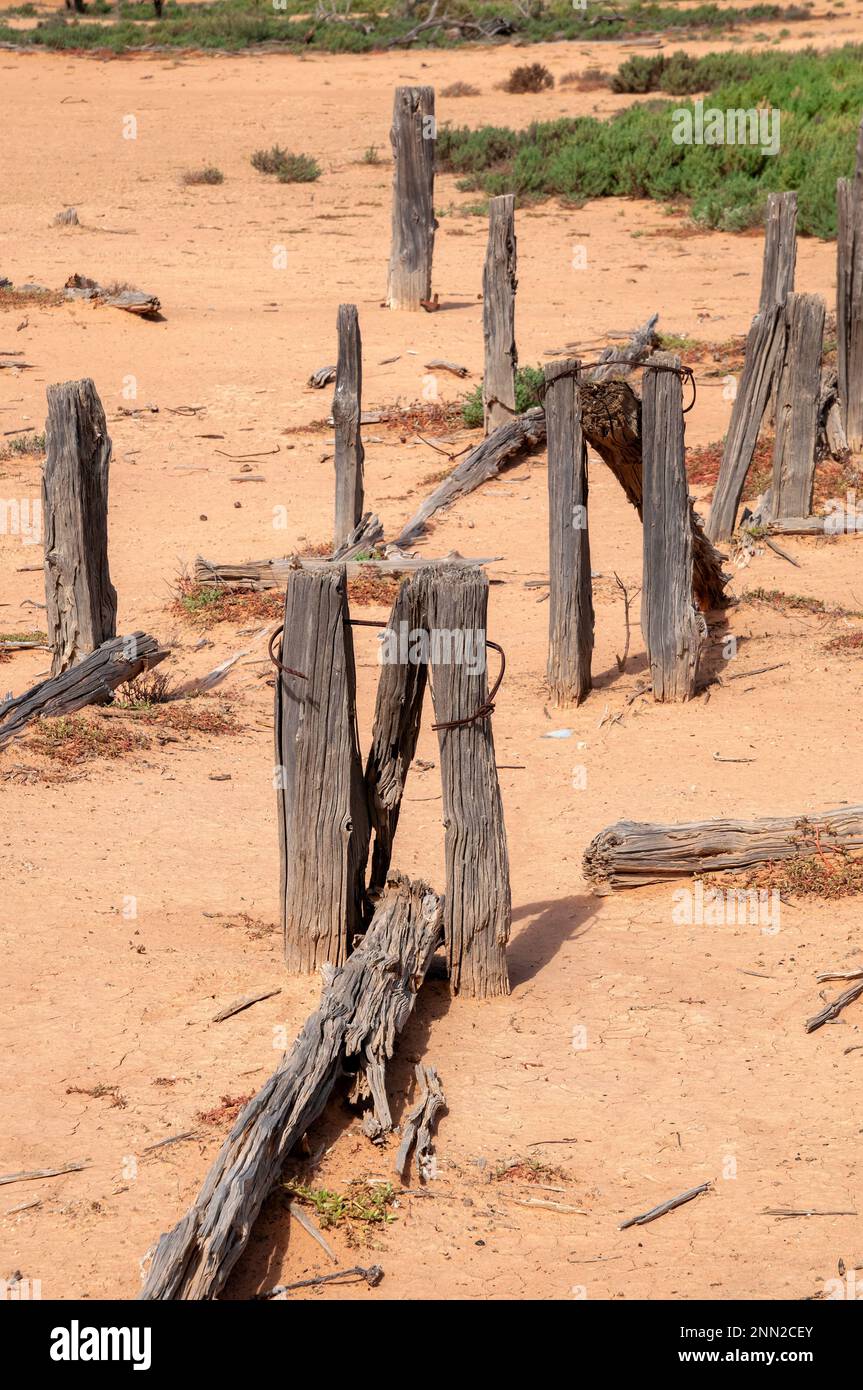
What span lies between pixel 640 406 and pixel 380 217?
14.5 meters

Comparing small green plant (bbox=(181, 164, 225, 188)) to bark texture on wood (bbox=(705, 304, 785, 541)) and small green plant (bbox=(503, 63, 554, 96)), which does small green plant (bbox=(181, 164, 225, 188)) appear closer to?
small green plant (bbox=(503, 63, 554, 96))

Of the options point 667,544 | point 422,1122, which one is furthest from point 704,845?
point 667,544

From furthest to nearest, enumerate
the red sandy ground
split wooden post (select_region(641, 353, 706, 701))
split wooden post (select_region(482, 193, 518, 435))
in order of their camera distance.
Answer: split wooden post (select_region(482, 193, 518, 435)) → split wooden post (select_region(641, 353, 706, 701)) → the red sandy ground

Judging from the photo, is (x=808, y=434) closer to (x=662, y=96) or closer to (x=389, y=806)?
(x=389, y=806)

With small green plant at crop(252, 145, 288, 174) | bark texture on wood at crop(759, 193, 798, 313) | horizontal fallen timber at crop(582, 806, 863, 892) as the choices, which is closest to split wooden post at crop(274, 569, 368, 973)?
horizontal fallen timber at crop(582, 806, 863, 892)

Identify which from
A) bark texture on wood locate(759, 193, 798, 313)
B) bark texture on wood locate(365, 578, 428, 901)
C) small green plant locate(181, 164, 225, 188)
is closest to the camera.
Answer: bark texture on wood locate(365, 578, 428, 901)

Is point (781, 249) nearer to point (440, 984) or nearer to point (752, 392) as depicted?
point (752, 392)

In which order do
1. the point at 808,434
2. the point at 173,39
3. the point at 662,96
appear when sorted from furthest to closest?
the point at 173,39 < the point at 662,96 < the point at 808,434

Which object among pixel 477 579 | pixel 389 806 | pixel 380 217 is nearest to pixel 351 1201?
pixel 389 806

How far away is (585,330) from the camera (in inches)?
639

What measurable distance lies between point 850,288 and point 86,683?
7071mm

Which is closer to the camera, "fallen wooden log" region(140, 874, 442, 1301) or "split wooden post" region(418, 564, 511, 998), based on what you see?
"fallen wooden log" region(140, 874, 442, 1301)

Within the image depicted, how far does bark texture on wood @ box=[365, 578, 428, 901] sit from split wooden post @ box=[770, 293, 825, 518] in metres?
6.00

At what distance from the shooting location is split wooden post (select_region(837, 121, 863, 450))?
38.4 ft
